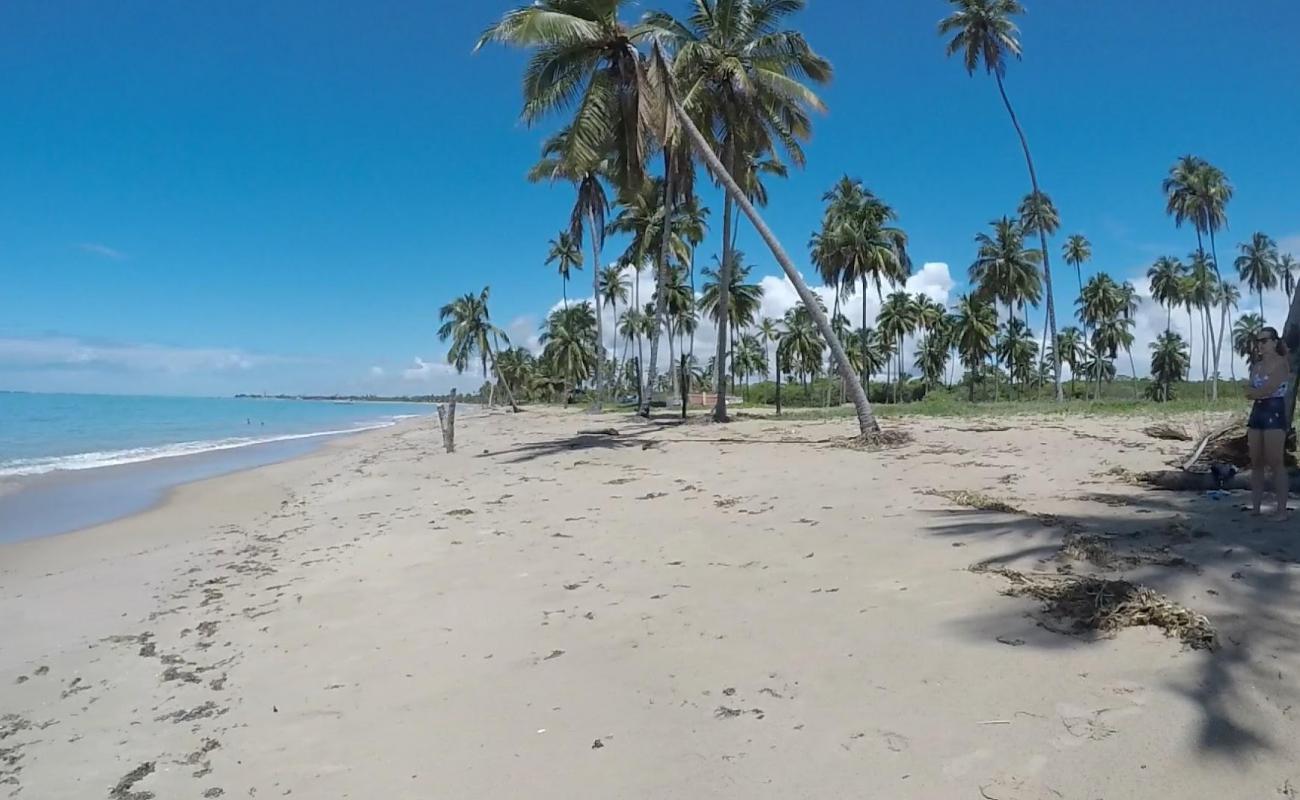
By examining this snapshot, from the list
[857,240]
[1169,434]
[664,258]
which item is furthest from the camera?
[857,240]

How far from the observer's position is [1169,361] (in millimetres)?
70438

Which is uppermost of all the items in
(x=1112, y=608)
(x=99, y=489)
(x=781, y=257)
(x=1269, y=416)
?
(x=781, y=257)

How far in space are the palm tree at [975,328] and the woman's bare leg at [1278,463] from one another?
52258 millimetres

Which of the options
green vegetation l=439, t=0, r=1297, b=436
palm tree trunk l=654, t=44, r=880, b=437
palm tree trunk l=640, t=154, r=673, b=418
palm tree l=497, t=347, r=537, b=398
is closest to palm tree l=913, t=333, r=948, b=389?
green vegetation l=439, t=0, r=1297, b=436

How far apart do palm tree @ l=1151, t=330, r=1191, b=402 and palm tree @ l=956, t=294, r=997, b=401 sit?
84.0ft

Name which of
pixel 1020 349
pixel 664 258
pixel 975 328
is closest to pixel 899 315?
pixel 975 328

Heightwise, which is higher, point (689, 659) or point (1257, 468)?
point (1257, 468)

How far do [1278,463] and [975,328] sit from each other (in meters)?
53.4

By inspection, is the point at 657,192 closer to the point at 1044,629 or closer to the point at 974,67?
the point at 974,67

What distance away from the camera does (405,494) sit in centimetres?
1270

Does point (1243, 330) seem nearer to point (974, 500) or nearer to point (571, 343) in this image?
point (571, 343)

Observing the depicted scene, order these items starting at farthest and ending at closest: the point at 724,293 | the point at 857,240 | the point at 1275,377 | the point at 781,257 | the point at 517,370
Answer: the point at 517,370 < the point at 857,240 < the point at 724,293 < the point at 781,257 < the point at 1275,377

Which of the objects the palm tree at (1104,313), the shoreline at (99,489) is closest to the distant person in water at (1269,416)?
the shoreline at (99,489)

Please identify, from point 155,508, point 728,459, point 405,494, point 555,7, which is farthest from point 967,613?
point 555,7
